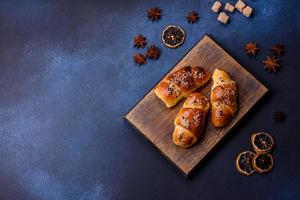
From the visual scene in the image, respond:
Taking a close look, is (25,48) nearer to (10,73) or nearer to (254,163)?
(10,73)

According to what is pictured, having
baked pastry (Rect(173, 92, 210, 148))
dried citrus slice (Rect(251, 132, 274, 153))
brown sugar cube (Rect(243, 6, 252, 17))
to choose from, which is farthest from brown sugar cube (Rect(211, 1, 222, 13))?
dried citrus slice (Rect(251, 132, 274, 153))

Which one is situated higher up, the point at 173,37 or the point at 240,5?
the point at 240,5

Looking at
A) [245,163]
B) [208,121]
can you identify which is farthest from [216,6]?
[245,163]

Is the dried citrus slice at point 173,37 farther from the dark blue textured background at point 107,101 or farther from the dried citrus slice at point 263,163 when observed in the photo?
the dried citrus slice at point 263,163

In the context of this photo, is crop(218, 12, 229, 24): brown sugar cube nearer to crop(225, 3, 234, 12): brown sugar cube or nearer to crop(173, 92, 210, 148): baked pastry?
crop(225, 3, 234, 12): brown sugar cube

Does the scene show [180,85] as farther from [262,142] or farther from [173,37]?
[262,142]
